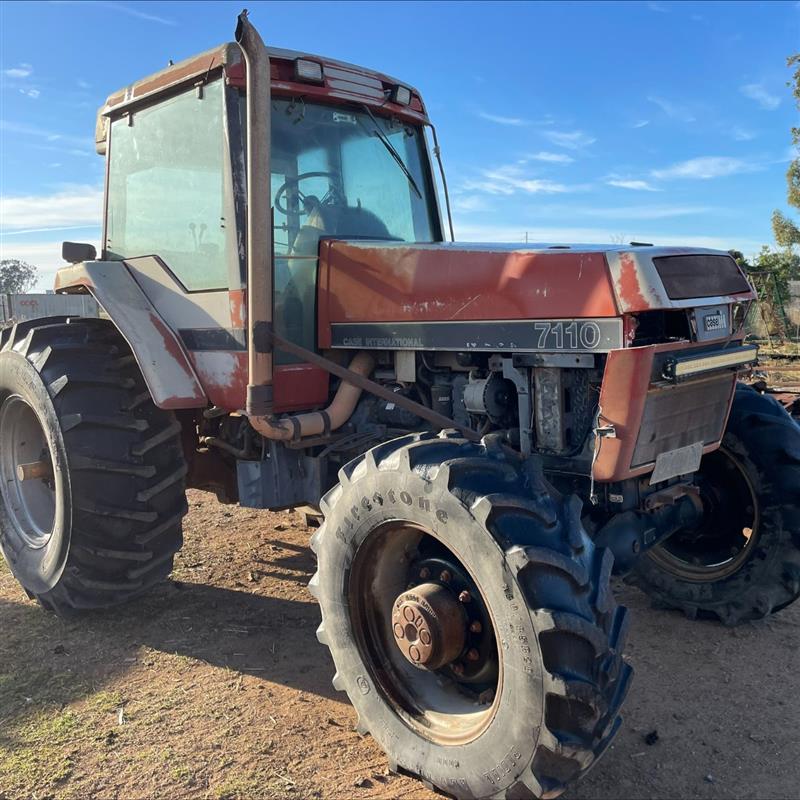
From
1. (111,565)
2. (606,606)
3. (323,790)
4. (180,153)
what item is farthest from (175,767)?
(180,153)

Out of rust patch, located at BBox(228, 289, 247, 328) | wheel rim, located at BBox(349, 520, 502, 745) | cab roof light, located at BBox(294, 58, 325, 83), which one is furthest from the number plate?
cab roof light, located at BBox(294, 58, 325, 83)

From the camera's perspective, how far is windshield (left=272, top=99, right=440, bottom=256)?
3.79 metres

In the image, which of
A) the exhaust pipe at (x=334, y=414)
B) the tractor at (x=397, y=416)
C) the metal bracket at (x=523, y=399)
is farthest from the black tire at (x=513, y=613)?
the exhaust pipe at (x=334, y=414)

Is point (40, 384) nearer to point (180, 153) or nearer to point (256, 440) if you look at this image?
point (256, 440)

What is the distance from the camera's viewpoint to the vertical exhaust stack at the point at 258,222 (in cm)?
312

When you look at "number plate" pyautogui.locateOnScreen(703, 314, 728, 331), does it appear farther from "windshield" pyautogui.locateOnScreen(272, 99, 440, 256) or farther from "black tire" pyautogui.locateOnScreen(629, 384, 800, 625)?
"windshield" pyautogui.locateOnScreen(272, 99, 440, 256)

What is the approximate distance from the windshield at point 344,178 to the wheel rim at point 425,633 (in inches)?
65.5

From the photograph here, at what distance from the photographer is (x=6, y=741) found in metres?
3.04

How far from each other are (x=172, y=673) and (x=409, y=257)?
2208mm

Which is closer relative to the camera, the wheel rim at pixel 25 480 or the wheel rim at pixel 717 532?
the wheel rim at pixel 717 532

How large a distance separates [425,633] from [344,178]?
243 centimetres

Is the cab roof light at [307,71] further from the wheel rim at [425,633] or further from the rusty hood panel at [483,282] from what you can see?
the wheel rim at [425,633]

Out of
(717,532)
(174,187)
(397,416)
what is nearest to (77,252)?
(174,187)

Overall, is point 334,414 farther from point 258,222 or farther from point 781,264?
point 781,264
